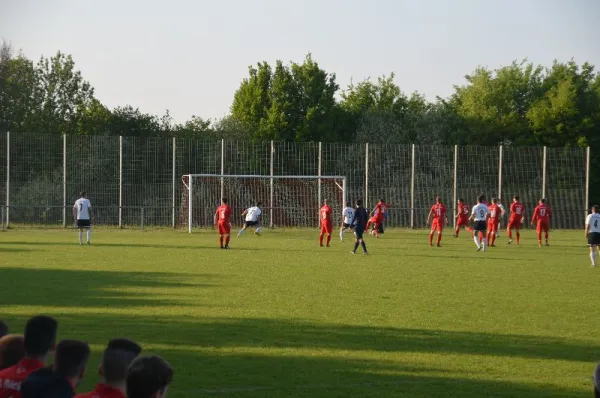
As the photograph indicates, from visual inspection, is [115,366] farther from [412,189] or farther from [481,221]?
[412,189]

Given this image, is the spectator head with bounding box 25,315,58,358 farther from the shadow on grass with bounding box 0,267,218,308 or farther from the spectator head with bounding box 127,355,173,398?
the shadow on grass with bounding box 0,267,218,308

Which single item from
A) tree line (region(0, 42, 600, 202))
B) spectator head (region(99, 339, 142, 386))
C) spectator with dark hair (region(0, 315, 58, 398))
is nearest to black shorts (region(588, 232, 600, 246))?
spectator with dark hair (region(0, 315, 58, 398))

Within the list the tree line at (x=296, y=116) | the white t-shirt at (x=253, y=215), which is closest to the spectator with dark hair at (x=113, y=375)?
the white t-shirt at (x=253, y=215)

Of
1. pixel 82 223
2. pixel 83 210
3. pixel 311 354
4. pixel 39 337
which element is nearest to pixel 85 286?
pixel 311 354

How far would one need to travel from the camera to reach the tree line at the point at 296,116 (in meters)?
64.6

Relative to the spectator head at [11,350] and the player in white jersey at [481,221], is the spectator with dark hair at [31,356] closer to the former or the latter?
the spectator head at [11,350]

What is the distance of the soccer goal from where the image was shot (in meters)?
48.0

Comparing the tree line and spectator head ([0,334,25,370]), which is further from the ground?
the tree line

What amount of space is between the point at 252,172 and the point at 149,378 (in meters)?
46.2

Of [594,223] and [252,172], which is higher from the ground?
[252,172]

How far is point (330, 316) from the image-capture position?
14.8 meters

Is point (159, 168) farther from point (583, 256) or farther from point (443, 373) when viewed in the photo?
point (443, 373)

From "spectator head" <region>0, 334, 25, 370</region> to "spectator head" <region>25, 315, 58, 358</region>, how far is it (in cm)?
4

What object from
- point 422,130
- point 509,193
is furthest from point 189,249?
point 422,130
